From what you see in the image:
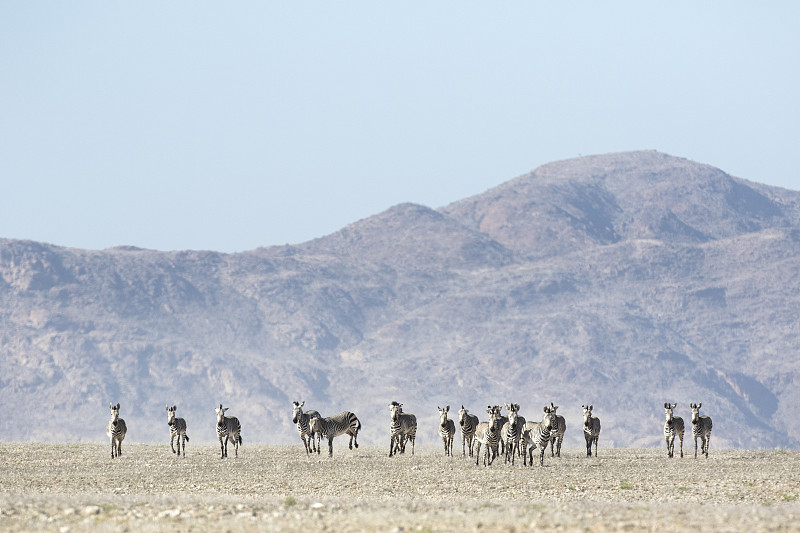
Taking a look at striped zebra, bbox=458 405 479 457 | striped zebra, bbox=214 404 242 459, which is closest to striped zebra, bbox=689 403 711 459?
striped zebra, bbox=458 405 479 457

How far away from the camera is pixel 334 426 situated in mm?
46906

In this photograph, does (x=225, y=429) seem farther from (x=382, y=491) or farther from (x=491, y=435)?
(x=382, y=491)

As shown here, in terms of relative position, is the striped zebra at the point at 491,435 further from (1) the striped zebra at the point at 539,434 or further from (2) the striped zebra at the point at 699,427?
(2) the striped zebra at the point at 699,427

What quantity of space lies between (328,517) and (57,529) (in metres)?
5.01

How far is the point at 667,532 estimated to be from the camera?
20.1 meters

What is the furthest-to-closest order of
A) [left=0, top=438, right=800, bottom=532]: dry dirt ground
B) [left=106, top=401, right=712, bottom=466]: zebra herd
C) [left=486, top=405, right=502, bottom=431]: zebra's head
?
[left=106, top=401, right=712, bottom=466]: zebra herd
[left=486, top=405, right=502, bottom=431]: zebra's head
[left=0, top=438, right=800, bottom=532]: dry dirt ground

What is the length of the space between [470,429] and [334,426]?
6.25 metres

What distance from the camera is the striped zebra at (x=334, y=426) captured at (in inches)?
1802

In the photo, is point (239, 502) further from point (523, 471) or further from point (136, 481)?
point (523, 471)

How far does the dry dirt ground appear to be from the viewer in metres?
21.4

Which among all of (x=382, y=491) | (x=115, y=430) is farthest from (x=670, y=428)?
(x=115, y=430)

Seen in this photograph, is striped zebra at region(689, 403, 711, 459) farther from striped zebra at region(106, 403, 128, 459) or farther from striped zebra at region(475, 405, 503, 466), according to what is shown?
striped zebra at region(106, 403, 128, 459)

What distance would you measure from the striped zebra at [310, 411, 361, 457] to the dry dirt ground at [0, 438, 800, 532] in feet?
3.07

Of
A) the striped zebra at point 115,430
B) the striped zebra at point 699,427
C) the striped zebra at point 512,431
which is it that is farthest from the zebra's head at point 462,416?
the striped zebra at point 115,430
